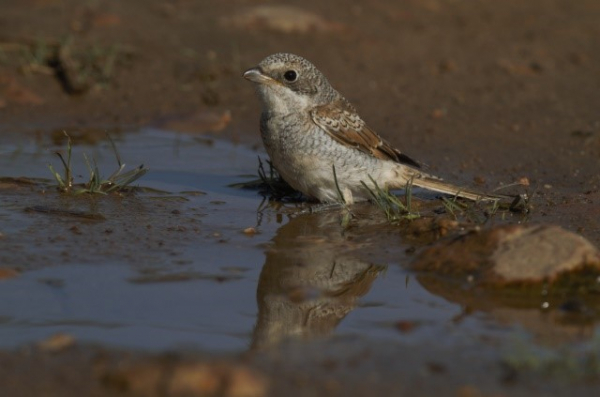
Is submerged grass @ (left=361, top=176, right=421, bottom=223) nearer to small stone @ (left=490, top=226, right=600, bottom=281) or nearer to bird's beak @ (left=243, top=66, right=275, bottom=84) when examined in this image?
bird's beak @ (left=243, top=66, right=275, bottom=84)

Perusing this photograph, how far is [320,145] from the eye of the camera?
7.50m

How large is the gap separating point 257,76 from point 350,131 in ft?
2.56

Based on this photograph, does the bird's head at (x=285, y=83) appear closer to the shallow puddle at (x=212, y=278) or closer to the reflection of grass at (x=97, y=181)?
the shallow puddle at (x=212, y=278)

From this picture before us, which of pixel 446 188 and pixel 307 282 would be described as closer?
pixel 307 282

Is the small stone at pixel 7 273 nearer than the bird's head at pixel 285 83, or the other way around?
the small stone at pixel 7 273

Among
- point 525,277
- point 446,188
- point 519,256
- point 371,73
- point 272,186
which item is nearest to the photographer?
point 525,277

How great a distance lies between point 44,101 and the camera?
1016cm

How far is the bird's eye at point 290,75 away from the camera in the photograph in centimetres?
765

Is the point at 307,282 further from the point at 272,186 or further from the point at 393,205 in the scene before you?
the point at 272,186

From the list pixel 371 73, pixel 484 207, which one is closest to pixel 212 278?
pixel 484 207

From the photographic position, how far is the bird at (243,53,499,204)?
746cm

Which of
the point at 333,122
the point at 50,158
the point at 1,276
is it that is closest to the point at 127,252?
the point at 1,276

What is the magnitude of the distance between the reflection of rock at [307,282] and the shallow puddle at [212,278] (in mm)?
11

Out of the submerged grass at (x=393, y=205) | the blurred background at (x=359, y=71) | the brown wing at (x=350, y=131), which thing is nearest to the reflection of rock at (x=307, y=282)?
the submerged grass at (x=393, y=205)
